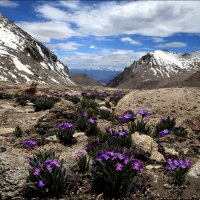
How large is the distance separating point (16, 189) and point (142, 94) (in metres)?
8.92

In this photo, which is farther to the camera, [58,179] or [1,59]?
[1,59]

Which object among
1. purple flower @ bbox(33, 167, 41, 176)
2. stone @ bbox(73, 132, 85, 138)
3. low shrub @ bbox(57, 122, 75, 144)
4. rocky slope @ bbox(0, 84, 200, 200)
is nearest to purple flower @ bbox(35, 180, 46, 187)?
purple flower @ bbox(33, 167, 41, 176)

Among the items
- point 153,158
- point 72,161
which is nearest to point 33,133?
point 72,161

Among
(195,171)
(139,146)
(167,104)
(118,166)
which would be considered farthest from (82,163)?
(167,104)

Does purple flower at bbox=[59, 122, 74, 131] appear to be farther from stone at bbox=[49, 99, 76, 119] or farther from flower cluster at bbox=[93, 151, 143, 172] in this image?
stone at bbox=[49, 99, 76, 119]

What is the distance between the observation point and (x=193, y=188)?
7.31 m

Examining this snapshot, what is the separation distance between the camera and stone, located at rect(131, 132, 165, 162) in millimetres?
8844

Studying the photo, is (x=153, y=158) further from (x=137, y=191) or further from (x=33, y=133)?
(x=33, y=133)

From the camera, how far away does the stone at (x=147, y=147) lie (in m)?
8.84

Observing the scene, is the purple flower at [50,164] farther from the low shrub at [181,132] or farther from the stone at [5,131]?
the low shrub at [181,132]

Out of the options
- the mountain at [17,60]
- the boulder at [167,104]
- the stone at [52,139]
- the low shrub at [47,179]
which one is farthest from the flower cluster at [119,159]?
the mountain at [17,60]

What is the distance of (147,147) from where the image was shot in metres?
9.01

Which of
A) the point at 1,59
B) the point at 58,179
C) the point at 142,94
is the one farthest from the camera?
the point at 1,59

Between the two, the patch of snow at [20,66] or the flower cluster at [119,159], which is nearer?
the flower cluster at [119,159]
